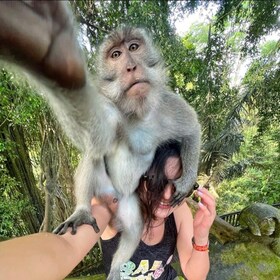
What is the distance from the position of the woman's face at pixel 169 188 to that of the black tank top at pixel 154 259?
13cm

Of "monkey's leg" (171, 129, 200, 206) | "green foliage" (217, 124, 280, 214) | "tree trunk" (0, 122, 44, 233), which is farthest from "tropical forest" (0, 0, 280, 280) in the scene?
"green foliage" (217, 124, 280, 214)

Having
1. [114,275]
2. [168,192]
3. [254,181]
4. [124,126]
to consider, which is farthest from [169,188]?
[254,181]

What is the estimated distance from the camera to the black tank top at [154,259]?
1.92m

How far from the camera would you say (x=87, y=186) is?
1.97 metres

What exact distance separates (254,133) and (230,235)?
669cm

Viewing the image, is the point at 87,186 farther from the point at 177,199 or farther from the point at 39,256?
the point at 39,256

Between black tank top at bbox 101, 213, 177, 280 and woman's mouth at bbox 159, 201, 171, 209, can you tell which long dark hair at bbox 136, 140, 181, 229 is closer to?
woman's mouth at bbox 159, 201, 171, 209

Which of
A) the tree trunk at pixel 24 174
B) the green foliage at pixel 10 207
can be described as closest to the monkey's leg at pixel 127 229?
the green foliage at pixel 10 207

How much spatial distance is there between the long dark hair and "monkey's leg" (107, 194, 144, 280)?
4 centimetres

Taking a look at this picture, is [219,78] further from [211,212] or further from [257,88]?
[211,212]

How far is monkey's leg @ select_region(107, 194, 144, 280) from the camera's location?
1.96m

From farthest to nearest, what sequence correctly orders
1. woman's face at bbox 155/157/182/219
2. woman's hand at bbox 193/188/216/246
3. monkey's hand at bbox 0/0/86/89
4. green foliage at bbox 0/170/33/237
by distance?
green foliage at bbox 0/170/33/237 < woman's face at bbox 155/157/182/219 < woman's hand at bbox 193/188/216/246 < monkey's hand at bbox 0/0/86/89

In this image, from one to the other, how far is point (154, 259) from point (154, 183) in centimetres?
42

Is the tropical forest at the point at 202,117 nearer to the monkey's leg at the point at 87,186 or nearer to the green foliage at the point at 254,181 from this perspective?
the monkey's leg at the point at 87,186
